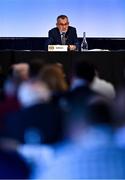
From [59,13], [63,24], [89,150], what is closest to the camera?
[89,150]

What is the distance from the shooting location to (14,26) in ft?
19.2

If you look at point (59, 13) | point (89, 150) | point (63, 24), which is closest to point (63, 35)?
point (63, 24)

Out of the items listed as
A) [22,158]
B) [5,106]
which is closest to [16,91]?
[5,106]

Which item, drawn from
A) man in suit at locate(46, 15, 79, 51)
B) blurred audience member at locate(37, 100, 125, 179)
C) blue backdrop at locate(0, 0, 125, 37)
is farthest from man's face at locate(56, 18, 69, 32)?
blurred audience member at locate(37, 100, 125, 179)

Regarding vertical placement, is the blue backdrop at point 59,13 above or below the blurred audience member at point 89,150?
above

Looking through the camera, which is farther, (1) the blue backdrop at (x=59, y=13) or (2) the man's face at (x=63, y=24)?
(1) the blue backdrop at (x=59, y=13)

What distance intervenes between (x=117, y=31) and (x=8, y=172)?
4694 millimetres

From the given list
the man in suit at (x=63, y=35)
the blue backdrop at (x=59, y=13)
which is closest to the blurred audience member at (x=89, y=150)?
the man in suit at (x=63, y=35)

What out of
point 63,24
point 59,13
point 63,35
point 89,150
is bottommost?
point 89,150

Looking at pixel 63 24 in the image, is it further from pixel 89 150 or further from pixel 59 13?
pixel 89 150

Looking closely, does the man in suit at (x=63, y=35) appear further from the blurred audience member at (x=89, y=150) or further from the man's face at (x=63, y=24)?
the blurred audience member at (x=89, y=150)

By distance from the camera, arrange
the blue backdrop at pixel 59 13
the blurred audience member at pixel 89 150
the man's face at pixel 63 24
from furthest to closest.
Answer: the blue backdrop at pixel 59 13
the man's face at pixel 63 24
the blurred audience member at pixel 89 150

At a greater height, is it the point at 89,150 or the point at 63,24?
the point at 63,24

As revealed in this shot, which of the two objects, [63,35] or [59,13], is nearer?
[63,35]
